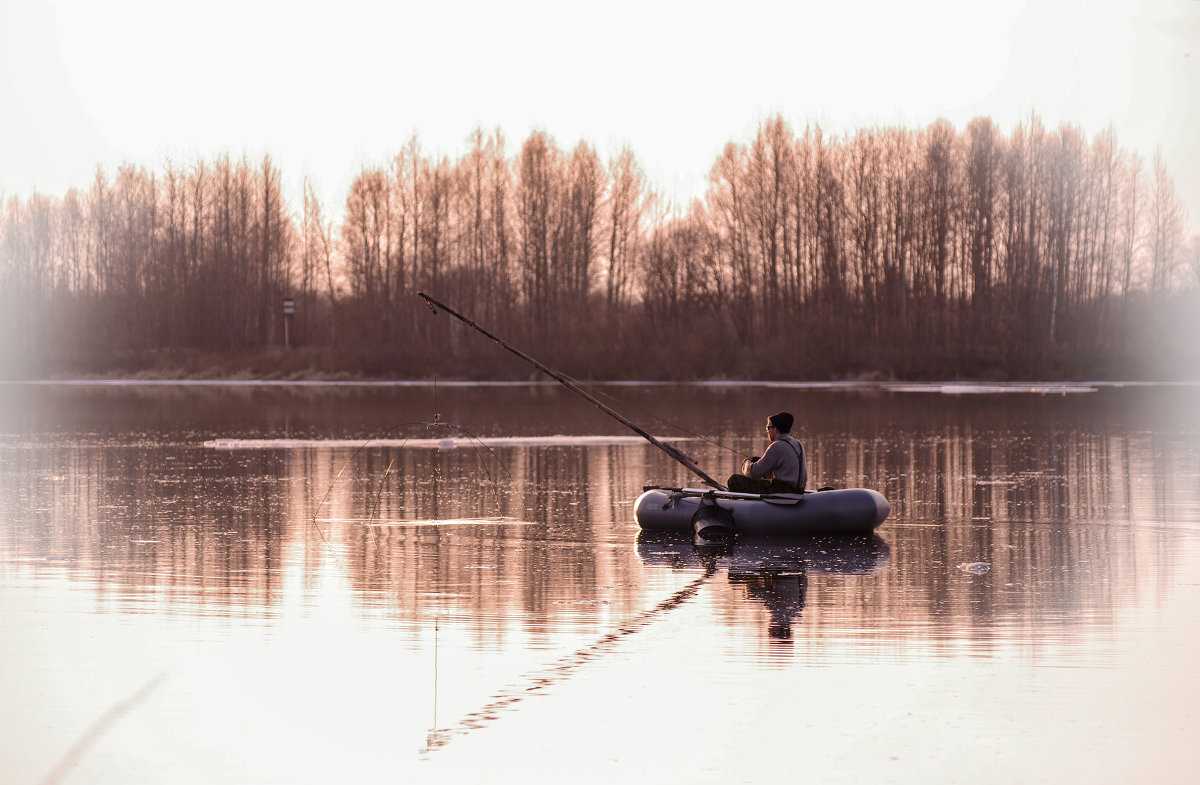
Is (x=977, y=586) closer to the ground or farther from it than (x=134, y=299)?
closer to the ground

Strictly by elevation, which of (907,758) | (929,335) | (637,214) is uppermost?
(637,214)

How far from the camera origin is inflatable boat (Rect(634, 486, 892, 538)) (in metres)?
15.1

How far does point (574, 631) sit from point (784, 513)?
16.6 ft

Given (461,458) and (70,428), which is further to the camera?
(70,428)

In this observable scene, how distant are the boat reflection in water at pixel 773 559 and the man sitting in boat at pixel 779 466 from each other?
0.57 metres

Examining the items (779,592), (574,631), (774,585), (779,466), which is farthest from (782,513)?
(574,631)

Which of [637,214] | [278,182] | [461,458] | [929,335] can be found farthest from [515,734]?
[278,182]

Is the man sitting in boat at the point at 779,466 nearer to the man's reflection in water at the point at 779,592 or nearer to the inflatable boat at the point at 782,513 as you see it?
the inflatable boat at the point at 782,513

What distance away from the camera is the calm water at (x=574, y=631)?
7.59 metres

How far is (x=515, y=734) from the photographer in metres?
7.88

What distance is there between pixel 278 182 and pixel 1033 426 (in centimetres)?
6215

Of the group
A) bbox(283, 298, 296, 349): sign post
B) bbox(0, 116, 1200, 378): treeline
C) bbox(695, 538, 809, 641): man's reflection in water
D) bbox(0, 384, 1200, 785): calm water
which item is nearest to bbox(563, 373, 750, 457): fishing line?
bbox(0, 384, 1200, 785): calm water

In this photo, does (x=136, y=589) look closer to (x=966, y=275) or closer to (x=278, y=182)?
(x=966, y=275)

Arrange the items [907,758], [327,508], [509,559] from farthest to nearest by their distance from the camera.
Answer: [327,508], [509,559], [907,758]
